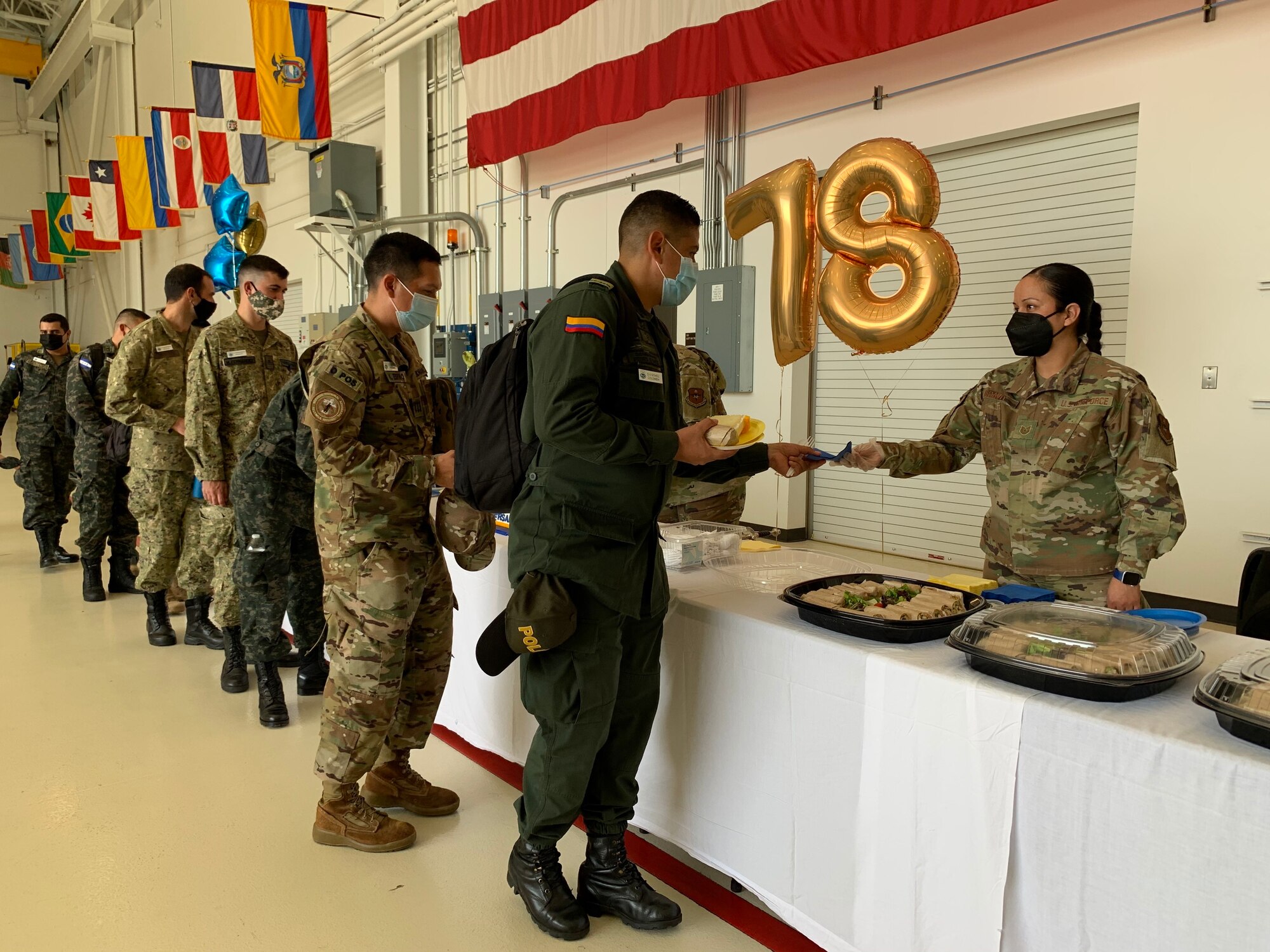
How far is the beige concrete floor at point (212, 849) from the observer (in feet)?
6.66

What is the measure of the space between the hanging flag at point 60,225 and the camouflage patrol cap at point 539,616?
52.5 ft

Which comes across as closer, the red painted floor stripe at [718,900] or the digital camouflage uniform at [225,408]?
the red painted floor stripe at [718,900]

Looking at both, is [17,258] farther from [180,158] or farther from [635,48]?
[635,48]

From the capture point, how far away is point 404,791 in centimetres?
264

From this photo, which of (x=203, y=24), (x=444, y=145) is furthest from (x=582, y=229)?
(x=203, y=24)

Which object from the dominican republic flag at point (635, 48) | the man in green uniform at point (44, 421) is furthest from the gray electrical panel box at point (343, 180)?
the man in green uniform at point (44, 421)

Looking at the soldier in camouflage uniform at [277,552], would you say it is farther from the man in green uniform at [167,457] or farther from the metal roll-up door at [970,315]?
the metal roll-up door at [970,315]

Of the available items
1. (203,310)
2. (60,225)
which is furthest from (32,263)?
(203,310)

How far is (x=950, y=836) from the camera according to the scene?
158 cm

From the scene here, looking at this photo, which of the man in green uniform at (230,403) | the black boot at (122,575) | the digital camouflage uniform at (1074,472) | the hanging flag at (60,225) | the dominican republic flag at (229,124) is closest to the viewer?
the digital camouflage uniform at (1074,472)

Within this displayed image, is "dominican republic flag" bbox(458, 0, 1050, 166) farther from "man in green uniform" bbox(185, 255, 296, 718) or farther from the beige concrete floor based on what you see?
the beige concrete floor

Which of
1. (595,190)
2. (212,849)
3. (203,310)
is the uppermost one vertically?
(595,190)

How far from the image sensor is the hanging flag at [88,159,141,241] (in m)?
12.5

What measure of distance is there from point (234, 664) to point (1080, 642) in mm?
3391
